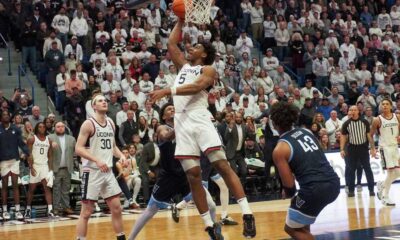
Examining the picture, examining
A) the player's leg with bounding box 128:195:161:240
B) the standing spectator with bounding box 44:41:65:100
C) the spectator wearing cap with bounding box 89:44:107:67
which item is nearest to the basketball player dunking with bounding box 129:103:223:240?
the player's leg with bounding box 128:195:161:240

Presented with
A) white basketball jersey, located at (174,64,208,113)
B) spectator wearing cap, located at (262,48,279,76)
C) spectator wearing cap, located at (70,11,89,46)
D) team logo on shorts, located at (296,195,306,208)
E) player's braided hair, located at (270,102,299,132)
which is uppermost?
spectator wearing cap, located at (70,11,89,46)

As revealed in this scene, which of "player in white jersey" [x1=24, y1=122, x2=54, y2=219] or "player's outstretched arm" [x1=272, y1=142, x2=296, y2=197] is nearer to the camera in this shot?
"player's outstretched arm" [x1=272, y1=142, x2=296, y2=197]

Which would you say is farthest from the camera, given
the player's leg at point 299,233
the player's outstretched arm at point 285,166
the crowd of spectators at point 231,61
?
the crowd of spectators at point 231,61

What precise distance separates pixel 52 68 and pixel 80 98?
5.78 feet

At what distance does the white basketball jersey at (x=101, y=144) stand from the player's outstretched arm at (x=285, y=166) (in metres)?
3.01

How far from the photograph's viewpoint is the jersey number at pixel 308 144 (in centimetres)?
820

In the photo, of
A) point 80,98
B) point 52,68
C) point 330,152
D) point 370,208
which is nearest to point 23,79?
point 52,68

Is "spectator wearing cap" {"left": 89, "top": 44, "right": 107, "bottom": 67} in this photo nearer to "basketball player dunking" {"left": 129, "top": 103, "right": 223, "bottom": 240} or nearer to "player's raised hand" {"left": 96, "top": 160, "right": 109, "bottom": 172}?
"basketball player dunking" {"left": 129, "top": 103, "right": 223, "bottom": 240}

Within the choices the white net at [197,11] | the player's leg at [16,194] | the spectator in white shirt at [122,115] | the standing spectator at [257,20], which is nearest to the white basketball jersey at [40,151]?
the player's leg at [16,194]

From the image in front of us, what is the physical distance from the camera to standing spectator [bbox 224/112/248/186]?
18.5 metres

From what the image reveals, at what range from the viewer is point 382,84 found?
83.6 feet

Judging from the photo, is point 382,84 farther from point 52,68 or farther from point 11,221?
point 11,221

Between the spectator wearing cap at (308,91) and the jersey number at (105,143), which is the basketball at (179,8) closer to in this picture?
the jersey number at (105,143)

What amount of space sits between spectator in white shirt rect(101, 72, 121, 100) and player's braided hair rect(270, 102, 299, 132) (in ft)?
40.4
